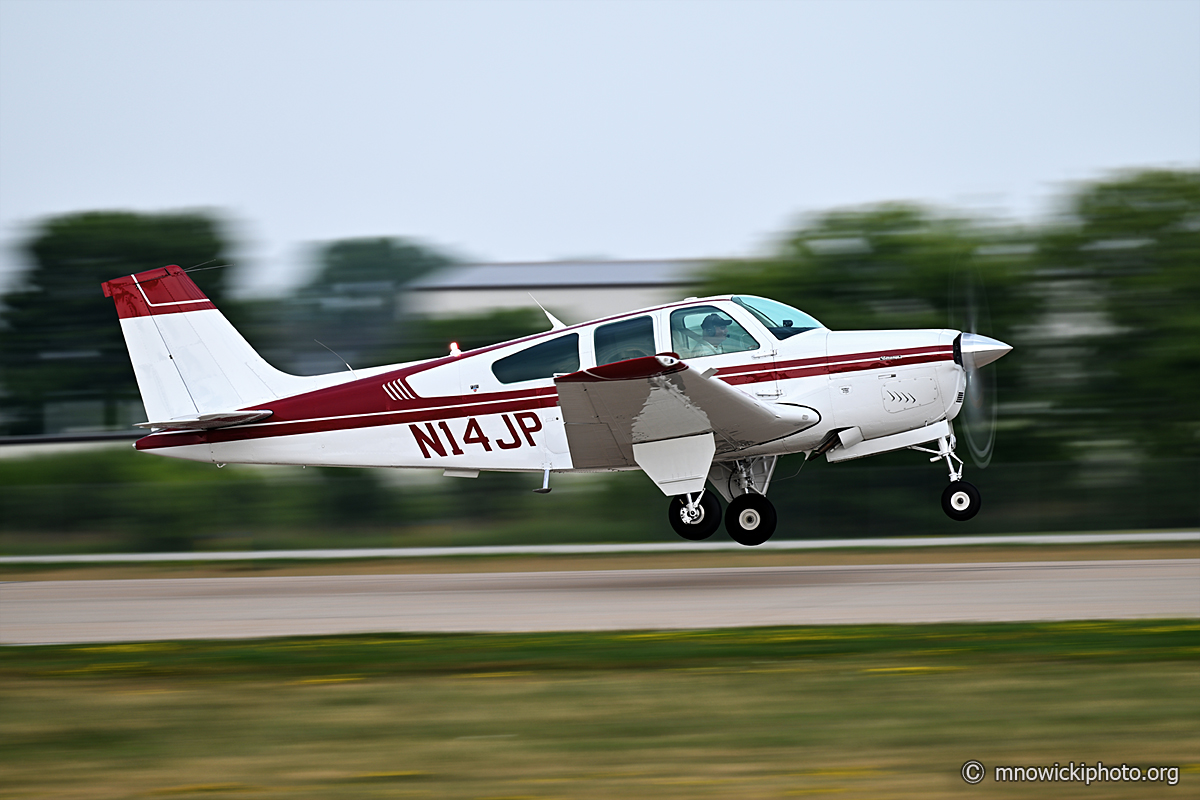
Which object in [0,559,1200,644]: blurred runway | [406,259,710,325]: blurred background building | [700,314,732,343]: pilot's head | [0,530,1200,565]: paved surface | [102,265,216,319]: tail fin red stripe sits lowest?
[0,530,1200,565]: paved surface

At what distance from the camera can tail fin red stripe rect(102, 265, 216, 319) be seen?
14438 mm

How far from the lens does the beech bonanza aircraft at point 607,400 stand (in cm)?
Result: 1267

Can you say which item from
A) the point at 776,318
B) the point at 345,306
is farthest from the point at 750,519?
the point at 345,306

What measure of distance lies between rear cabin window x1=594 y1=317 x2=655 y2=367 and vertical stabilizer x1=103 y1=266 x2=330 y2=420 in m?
3.53

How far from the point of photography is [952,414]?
12.9 meters

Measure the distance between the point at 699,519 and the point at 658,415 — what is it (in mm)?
1673

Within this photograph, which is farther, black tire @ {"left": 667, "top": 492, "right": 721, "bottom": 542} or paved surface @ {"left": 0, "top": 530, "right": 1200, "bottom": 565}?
paved surface @ {"left": 0, "top": 530, "right": 1200, "bottom": 565}

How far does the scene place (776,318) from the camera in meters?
13.2

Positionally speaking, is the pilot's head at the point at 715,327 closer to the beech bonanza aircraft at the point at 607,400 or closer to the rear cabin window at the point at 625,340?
the beech bonanza aircraft at the point at 607,400

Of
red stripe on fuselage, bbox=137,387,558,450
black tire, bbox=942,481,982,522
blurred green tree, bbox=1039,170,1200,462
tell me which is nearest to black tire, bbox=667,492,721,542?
red stripe on fuselage, bbox=137,387,558,450

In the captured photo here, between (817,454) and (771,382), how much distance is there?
132 centimetres

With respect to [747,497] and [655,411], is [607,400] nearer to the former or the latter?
[655,411]

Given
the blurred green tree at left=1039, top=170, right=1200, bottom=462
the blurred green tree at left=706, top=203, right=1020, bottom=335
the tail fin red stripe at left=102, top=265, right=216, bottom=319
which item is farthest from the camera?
the blurred green tree at left=706, top=203, right=1020, bottom=335

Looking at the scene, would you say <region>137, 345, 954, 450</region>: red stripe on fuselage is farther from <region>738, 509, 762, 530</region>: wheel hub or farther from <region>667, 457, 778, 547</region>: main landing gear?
<region>738, 509, 762, 530</region>: wheel hub
